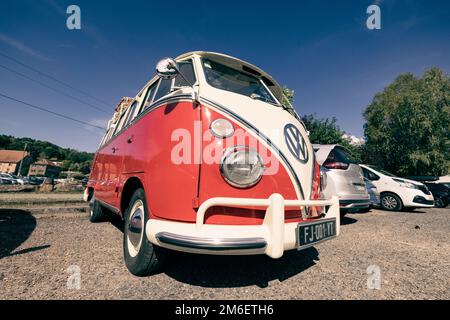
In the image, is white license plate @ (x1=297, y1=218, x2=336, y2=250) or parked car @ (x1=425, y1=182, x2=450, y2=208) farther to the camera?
parked car @ (x1=425, y1=182, x2=450, y2=208)

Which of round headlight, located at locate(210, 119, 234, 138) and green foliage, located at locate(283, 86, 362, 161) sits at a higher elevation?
green foliage, located at locate(283, 86, 362, 161)

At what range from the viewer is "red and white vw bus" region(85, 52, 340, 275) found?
59.6 inches

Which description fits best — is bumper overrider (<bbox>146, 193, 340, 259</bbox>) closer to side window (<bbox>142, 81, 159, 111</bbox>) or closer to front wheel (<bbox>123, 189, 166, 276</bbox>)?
front wheel (<bbox>123, 189, 166, 276</bbox>)

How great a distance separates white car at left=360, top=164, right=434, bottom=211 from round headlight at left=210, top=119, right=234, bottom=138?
298 inches

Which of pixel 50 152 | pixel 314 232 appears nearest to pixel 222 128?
pixel 314 232

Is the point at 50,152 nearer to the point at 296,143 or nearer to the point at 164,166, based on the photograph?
the point at 164,166

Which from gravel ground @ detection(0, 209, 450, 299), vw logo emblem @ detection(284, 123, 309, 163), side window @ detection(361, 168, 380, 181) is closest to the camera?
gravel ground @ detection(0, 209, 450, 299)

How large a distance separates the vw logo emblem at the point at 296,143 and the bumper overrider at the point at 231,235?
2.05 feet

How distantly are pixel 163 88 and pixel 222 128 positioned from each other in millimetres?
1185

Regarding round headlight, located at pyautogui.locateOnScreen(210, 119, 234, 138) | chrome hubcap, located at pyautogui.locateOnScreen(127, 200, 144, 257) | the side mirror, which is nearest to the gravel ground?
chrome hubcap, located at pyautogui.locateOnScreen(127, 200, 144, 257)

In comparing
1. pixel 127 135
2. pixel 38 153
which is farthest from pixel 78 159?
pixel 127 135

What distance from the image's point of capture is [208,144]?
171 cm
